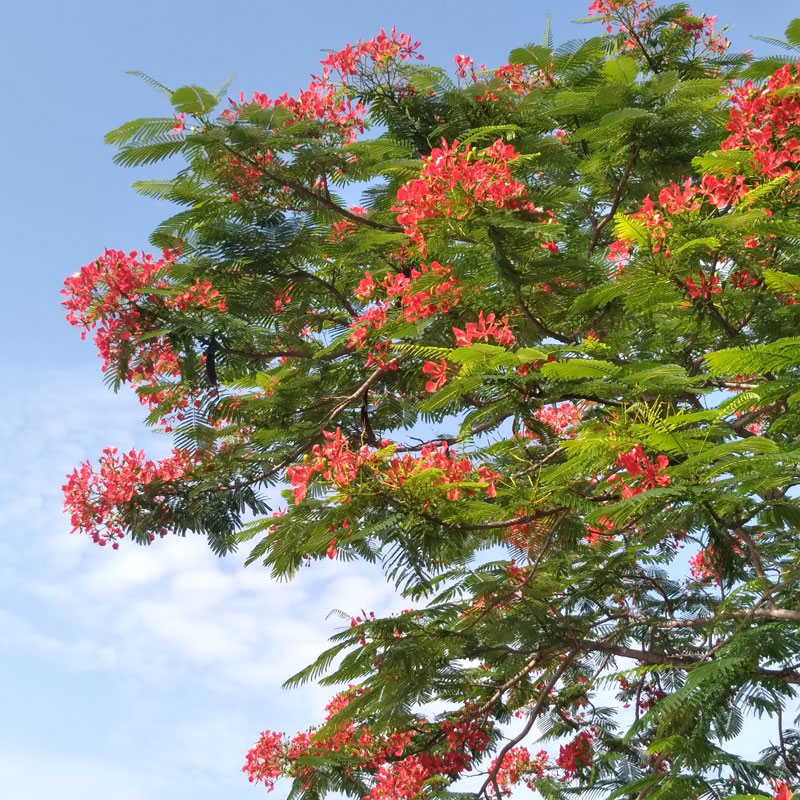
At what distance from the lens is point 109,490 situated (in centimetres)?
688

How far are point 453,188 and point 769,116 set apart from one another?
221cm

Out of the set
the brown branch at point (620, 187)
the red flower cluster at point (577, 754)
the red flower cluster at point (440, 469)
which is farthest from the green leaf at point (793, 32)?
the red flower cluster at point (577, 754)

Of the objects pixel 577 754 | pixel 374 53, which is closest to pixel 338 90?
pixel 374 53

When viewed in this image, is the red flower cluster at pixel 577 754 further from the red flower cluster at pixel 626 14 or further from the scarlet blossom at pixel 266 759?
the red flower cluster at pixel 626 14

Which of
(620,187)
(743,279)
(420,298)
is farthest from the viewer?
(620,187)

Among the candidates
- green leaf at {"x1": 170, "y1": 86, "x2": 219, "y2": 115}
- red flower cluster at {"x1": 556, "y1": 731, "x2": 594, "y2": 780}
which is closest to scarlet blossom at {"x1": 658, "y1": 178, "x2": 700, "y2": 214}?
green leaf at {"x1": 170, "y1": 86, "x2": 219, "y2": 115}

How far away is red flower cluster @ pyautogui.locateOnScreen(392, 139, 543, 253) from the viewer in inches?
182

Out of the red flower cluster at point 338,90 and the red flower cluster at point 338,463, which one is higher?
the red flower cluster at point 338,90

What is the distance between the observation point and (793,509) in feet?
16.9

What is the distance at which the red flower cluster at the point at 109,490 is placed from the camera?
687 centimetres

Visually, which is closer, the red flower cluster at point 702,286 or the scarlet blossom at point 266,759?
the red flower cluster at point 702,286

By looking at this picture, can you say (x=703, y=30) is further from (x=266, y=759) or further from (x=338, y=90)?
(x=266, y=759)

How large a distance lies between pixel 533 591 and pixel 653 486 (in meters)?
2.74

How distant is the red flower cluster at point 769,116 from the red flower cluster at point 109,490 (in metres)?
4.60
